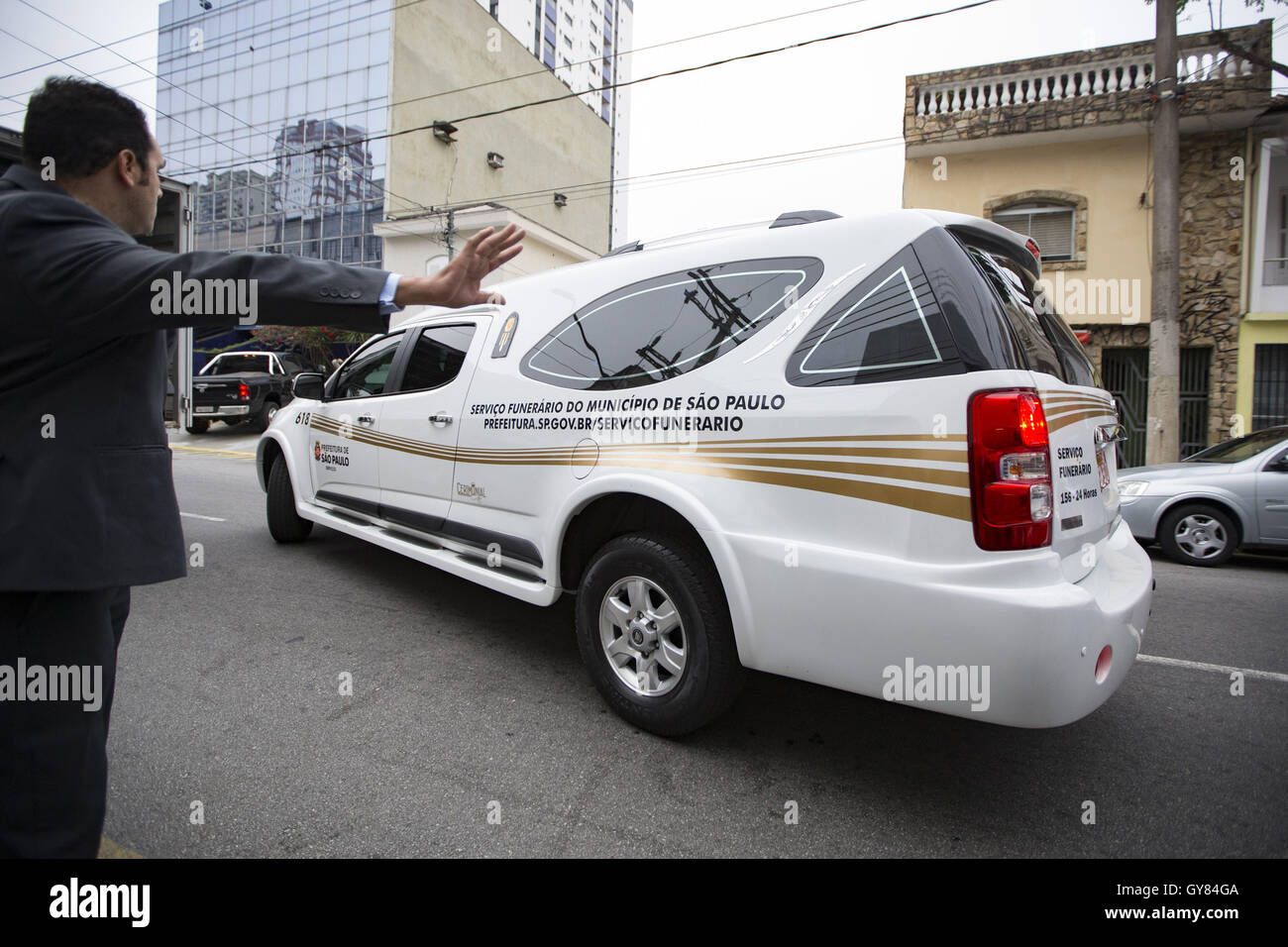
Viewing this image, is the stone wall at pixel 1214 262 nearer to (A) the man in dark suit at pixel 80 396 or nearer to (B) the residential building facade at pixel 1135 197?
(B) the residential building facade at pixel 1135 197

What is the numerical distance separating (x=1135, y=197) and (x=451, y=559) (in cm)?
1346

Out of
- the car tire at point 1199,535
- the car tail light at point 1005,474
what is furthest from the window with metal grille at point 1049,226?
the car tail light at point 1005,474

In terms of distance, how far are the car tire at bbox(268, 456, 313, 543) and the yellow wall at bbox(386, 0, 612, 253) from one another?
812 inches

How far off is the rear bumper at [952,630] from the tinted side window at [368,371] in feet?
10.2

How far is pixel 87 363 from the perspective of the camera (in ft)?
5.13

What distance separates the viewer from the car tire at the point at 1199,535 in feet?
21.0

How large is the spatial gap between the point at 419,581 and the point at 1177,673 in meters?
4.34

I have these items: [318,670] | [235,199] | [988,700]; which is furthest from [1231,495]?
[235,199]

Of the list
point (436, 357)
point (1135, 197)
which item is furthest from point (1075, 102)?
point (436, 357)

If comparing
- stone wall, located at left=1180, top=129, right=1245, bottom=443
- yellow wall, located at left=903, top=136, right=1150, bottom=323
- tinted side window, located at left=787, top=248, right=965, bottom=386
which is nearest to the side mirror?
tinted side window, located at left=787, top=248, right=965, bottom=386
